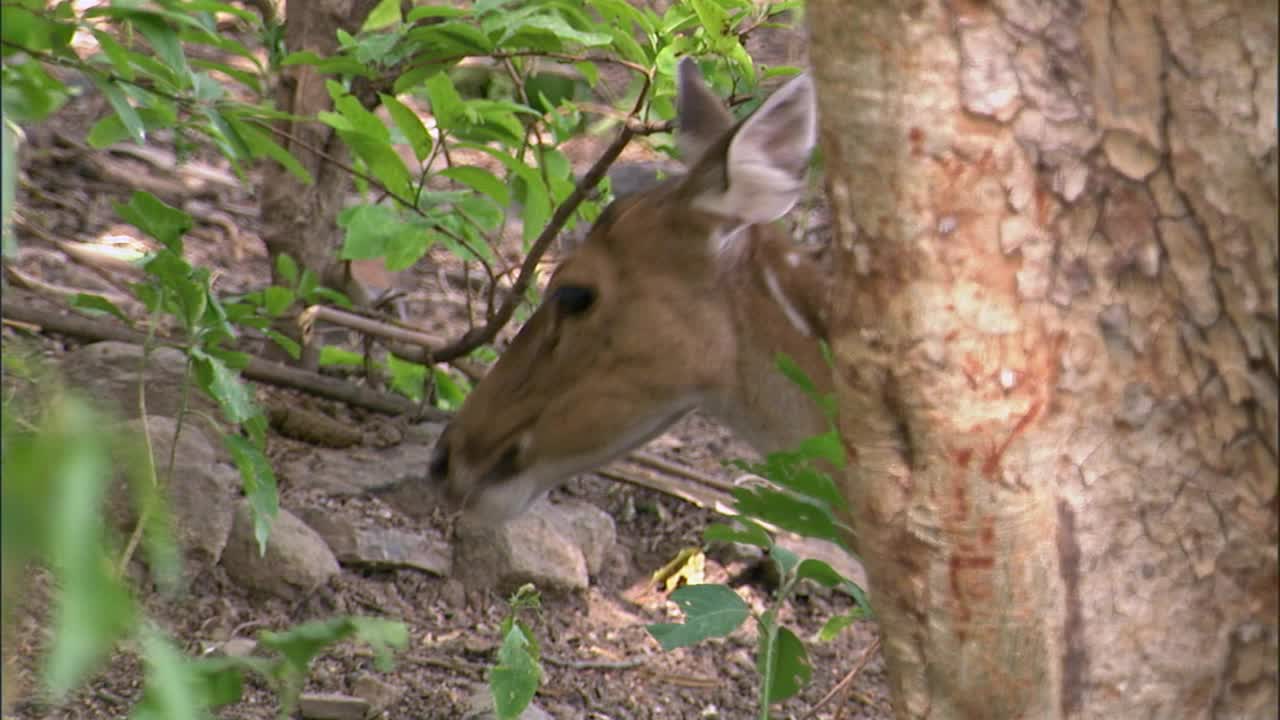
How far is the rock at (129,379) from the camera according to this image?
4555 mm

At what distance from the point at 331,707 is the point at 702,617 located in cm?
101

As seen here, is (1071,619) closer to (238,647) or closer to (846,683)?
(846,683)

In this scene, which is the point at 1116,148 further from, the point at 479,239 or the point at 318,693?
the point at 479,239

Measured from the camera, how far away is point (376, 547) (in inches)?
182

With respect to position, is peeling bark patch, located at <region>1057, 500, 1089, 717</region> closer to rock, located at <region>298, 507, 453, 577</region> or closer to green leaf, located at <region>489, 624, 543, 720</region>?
green leaf, located at <region>489, 624, 543, 720</region>

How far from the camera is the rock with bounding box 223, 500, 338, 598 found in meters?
4.29

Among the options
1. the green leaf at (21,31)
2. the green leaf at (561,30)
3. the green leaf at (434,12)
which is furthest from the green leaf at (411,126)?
the green leaf at (21,31)

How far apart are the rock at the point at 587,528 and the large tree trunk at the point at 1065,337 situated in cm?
259

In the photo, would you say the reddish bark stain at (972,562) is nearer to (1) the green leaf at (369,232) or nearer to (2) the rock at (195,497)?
(2) the rock at (195,497)

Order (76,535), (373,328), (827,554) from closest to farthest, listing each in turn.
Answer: (76,535)
(373,328)
(827,554)

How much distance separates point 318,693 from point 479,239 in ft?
4.59

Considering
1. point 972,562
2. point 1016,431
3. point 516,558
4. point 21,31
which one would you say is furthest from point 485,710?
point 21,31

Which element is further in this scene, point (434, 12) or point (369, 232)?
point (369, 232)

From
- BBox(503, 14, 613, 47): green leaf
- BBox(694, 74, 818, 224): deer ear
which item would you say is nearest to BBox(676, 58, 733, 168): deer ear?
BBox(503, 14, 613, 47): green leaf
